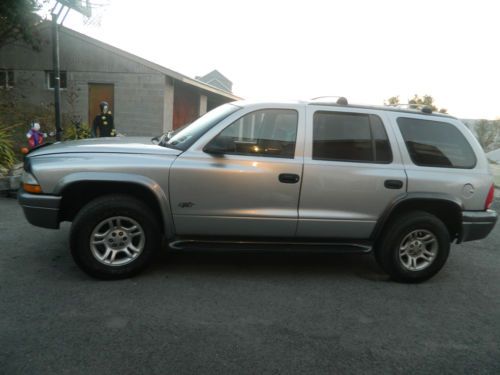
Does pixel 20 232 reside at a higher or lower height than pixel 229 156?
lower

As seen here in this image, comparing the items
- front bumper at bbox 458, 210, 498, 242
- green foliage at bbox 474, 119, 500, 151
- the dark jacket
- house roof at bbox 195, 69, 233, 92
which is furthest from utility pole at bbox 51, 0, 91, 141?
house roof at bbox 195, 69, 233, 92

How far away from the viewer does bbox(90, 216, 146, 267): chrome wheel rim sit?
3836 millimetres

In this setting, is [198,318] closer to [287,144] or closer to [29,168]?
[287,144]

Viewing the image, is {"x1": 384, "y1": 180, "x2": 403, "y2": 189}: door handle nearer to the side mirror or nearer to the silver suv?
the silver suv

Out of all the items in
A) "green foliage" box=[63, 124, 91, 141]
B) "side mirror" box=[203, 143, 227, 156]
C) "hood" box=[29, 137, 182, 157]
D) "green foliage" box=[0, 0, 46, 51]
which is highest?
"green foliage" box=[0, 0, 46, 51]

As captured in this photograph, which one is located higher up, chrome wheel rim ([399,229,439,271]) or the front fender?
the front fender

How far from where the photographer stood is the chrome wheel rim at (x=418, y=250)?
14.1ft

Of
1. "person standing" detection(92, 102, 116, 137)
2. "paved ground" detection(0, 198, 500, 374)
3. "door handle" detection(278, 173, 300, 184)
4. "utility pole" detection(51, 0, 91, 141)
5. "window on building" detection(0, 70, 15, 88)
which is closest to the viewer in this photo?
"paved ground" detection(0, 198, 500, 374)

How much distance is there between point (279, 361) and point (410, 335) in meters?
1.16

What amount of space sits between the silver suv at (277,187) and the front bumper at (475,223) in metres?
0.01

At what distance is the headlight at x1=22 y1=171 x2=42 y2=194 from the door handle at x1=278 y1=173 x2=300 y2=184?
225 centimetres

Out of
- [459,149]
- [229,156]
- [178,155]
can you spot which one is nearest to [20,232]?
[178,155]

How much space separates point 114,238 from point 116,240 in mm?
27

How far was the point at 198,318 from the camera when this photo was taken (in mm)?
3270
